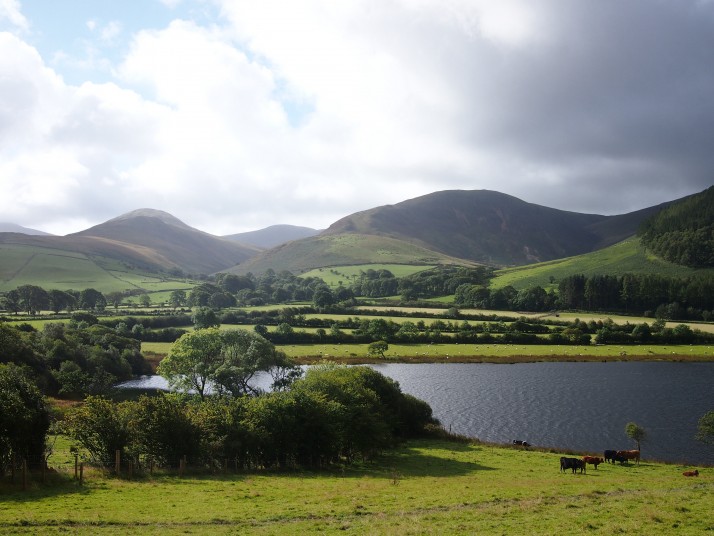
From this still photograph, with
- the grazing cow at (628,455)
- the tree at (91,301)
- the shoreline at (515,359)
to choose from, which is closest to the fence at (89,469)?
the grazing cow at (628,455)

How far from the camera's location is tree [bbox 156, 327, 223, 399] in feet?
221

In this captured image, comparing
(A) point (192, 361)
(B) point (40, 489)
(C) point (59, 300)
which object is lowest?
(B) point (40, 489)

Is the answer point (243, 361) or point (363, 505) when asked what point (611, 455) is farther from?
point (243, 361)

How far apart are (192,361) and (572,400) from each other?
183 ft

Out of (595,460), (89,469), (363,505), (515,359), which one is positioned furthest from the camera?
(515,359)

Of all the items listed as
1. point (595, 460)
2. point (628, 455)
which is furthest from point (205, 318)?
point (595, 460)

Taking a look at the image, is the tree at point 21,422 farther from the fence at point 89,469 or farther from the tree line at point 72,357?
Result: the tree line at point 72,357

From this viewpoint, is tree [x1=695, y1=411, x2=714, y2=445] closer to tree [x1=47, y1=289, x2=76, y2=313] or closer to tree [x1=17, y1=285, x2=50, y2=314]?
tree [x1=17, y1=285, x2=50, y2=314]

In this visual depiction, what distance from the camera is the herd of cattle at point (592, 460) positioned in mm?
43312

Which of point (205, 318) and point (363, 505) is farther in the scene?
point (205, 318)

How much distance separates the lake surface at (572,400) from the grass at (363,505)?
23103mm

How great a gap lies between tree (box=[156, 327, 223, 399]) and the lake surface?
29.7m

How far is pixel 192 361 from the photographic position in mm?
67875

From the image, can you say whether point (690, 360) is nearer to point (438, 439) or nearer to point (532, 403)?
point (532, 403)
